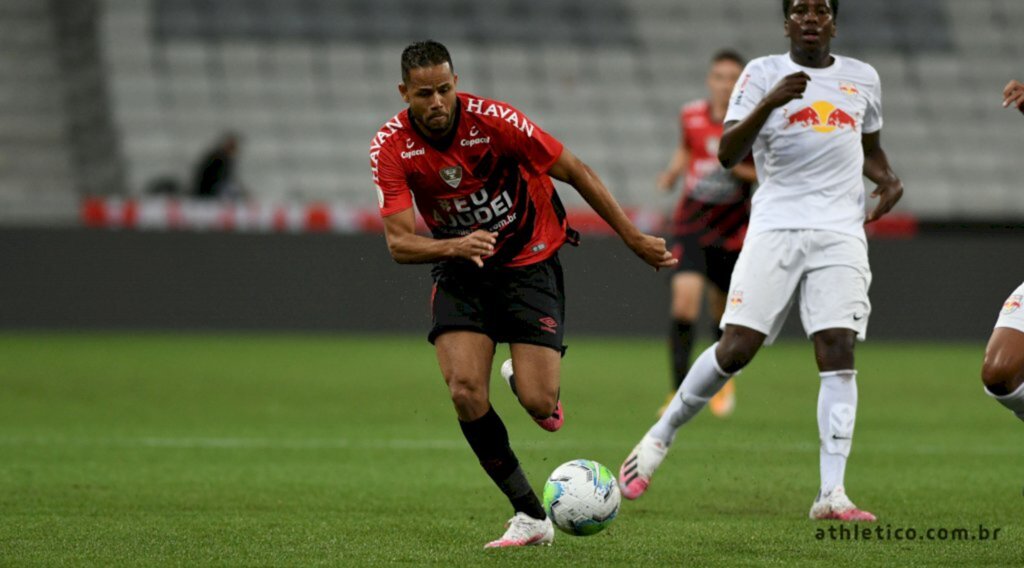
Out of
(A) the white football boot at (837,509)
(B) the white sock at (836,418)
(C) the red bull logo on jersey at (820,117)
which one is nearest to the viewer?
(A) the white football boot at (837,509)

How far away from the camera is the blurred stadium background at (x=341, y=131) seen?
1770 cm

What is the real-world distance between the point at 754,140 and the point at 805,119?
25 centimetres

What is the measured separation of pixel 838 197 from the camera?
22.1ft

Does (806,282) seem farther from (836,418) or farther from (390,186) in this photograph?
(390,186)

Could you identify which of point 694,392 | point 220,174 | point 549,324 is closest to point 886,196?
point 694,392

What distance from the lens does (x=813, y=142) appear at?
6.71 meters

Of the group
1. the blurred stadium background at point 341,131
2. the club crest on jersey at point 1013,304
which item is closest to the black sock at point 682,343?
the club crest on jersey at point 1013,304

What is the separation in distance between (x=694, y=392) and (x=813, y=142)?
1.18m

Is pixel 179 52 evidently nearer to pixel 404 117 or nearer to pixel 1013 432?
pixel 1013 432

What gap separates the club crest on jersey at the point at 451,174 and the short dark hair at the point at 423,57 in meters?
0.39

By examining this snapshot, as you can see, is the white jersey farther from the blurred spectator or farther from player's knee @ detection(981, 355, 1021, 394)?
the blurred spectator

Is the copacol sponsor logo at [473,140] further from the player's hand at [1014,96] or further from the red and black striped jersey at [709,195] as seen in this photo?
the red and black striped jersey at [709,195]

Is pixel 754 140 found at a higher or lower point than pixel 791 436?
higher

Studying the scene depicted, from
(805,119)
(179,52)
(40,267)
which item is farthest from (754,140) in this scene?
(179,52)
